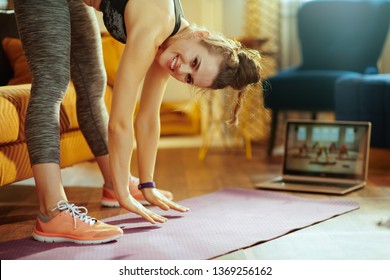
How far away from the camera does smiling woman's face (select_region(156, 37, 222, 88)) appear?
178 centimetres

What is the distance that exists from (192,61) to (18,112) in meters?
0.64

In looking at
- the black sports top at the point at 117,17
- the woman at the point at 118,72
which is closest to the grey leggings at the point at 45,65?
the woman at the point at 118,72

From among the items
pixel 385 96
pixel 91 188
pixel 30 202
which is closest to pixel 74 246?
pixel 30 202

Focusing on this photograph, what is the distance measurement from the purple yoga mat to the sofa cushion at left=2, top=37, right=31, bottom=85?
88 centimetres

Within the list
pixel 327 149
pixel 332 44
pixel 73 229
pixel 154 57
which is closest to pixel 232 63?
pixel 154 57

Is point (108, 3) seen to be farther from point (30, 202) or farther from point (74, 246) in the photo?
point (30, 202)

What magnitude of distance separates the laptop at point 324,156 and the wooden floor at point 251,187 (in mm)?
101

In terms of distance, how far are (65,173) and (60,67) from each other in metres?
1.41

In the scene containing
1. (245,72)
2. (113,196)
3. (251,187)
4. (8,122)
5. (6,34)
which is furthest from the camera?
(6,34)

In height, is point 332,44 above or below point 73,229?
above

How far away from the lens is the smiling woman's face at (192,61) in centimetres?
178

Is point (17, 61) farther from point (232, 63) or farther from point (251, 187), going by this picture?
point (232, 63)

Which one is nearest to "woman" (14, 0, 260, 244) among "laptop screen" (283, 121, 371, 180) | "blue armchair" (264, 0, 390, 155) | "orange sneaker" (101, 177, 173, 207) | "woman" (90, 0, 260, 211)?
"woman" (90, 0, 260, 211)

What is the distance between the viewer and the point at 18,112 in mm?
2072
